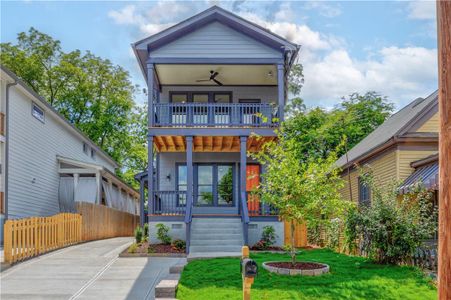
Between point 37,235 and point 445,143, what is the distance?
12986mm

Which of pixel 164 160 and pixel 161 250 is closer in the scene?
pixel 161 250

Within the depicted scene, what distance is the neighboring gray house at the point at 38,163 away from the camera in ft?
62.2

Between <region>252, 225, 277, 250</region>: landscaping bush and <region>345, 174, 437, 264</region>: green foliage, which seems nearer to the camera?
<region>345, 174, 437, 264</region>: green foliage

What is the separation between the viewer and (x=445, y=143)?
347cm

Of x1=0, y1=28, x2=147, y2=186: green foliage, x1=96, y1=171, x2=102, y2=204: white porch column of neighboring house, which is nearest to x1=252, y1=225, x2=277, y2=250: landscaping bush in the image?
x1=96, y1=171, x2=102, y2=204: white porch column of neighboring house

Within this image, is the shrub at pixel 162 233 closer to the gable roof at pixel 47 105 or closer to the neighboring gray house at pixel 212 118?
the neighboring gray house at pixel 212 118

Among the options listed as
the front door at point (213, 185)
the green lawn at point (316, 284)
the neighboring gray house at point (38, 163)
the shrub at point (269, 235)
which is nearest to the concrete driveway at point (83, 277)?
the green lawn at point (316, 284)

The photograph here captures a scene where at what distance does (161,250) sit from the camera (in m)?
15.4

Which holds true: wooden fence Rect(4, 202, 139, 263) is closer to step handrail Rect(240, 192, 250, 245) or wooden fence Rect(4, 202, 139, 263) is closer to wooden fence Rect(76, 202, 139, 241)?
wooden fence Rect(76, 202, 139, 241)

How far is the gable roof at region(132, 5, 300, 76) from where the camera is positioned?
58.5 ft

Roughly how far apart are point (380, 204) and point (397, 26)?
790 centimetres

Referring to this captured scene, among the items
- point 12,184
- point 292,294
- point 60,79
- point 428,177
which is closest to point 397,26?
point 428,177

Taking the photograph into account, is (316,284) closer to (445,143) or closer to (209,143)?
(445,143)

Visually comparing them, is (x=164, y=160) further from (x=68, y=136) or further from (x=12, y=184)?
(x=68, y=136)
